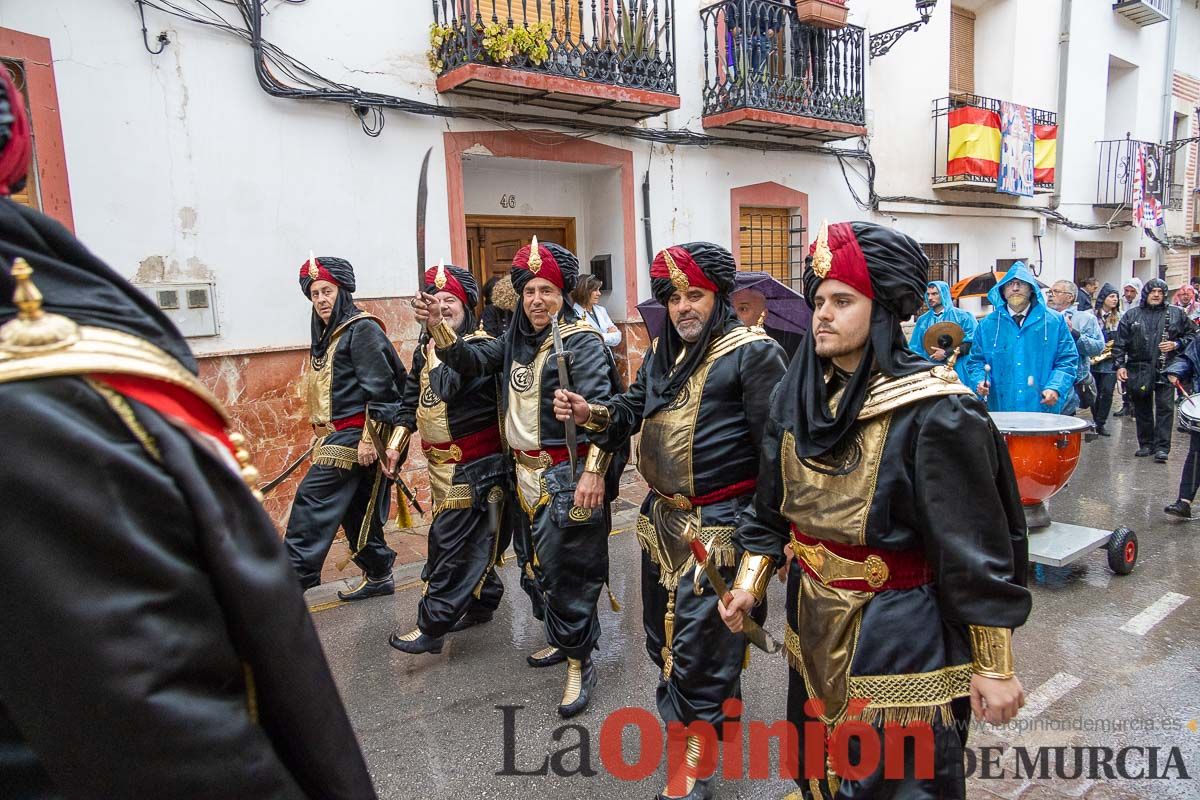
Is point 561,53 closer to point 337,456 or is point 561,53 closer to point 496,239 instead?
point 496,239

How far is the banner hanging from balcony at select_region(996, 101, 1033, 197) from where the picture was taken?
13.2 metres

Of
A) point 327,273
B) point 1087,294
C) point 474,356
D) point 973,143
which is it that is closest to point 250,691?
point 474,356

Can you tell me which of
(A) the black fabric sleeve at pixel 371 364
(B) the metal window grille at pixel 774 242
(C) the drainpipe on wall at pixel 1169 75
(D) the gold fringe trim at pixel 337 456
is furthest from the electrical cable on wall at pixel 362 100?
(C) the drainpipe on wall at pixel 1169 75

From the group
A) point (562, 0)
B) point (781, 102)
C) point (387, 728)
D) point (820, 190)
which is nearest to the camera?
point (387, 728)

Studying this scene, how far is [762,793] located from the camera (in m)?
3.04

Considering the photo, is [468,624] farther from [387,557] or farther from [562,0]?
[562,0]

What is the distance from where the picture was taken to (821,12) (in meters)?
10.2

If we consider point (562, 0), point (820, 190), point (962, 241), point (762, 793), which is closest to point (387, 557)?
point (762, 793)

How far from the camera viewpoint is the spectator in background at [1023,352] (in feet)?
19.4

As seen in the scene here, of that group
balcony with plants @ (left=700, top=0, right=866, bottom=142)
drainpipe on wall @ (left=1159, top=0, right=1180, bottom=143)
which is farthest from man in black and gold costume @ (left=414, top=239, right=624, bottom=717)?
drainpipe on wall @ (left=1159, top=0, right=1180, bottom=143)

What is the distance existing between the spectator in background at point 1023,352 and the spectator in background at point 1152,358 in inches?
140

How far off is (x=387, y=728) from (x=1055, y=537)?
15.1ft

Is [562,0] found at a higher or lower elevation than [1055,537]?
higher

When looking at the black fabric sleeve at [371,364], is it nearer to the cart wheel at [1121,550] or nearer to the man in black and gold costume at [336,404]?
the man in black and gold costume at [336,404]
